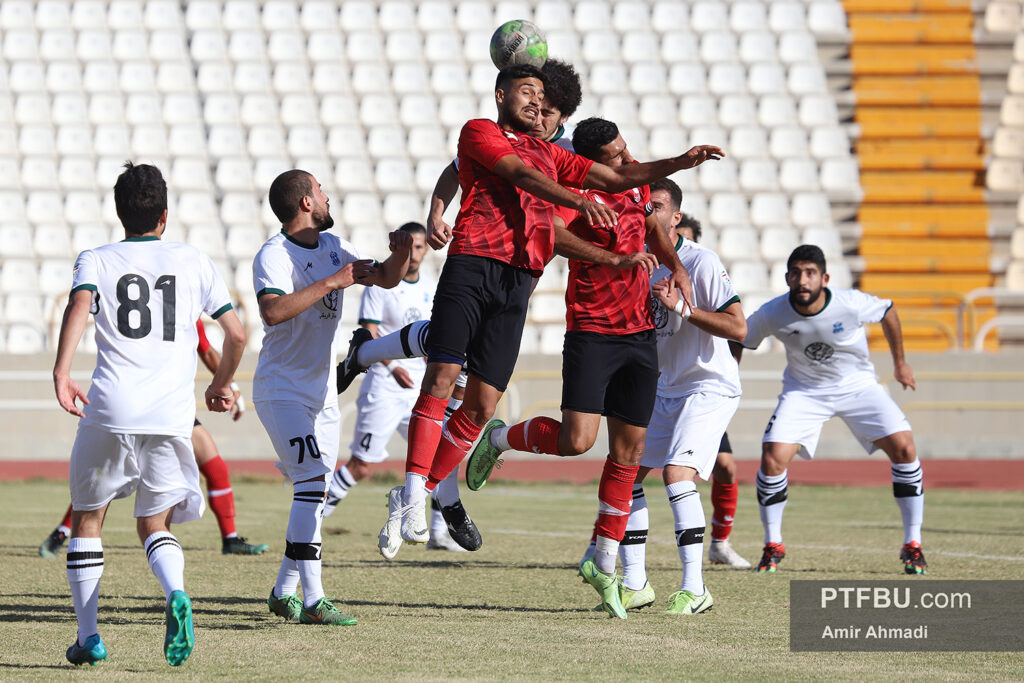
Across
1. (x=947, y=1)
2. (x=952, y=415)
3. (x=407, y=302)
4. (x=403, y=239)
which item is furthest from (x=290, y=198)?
(x=947, y=1)

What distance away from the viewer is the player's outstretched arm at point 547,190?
17.5 feet

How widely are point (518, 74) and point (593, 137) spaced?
0.50 meters

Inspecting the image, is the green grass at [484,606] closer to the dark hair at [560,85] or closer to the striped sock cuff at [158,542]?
the striped sock cuff at [158,542]

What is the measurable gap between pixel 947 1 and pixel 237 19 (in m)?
12.5

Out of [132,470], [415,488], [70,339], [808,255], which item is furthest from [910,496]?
[70,339]

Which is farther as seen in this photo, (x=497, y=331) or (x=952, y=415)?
(x=952, y=415)

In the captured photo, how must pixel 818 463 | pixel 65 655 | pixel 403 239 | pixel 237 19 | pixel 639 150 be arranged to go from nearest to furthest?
1. pixel 65 655
2. pixel 403 239
3. pixel 818 463
4. pixel 639 150
5. pixel 237 19

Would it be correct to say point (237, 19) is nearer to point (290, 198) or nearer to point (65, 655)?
point (290, 198)

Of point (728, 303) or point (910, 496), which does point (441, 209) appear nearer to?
point (728, 303)

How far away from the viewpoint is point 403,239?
5.69 meters

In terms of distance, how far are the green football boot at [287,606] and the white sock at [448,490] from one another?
0.83 m

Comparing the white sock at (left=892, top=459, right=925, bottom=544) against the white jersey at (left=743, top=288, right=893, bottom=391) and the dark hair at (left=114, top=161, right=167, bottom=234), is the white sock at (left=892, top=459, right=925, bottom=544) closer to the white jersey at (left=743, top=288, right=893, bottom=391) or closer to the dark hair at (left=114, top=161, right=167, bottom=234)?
the white jersey at (left=743, top=288, right=893, bottom=391)

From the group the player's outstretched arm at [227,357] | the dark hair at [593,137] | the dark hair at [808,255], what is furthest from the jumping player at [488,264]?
the dark hair at [808,255]

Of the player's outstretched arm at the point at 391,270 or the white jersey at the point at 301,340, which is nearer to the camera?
the player's outstretched arm at the point at 391,270
